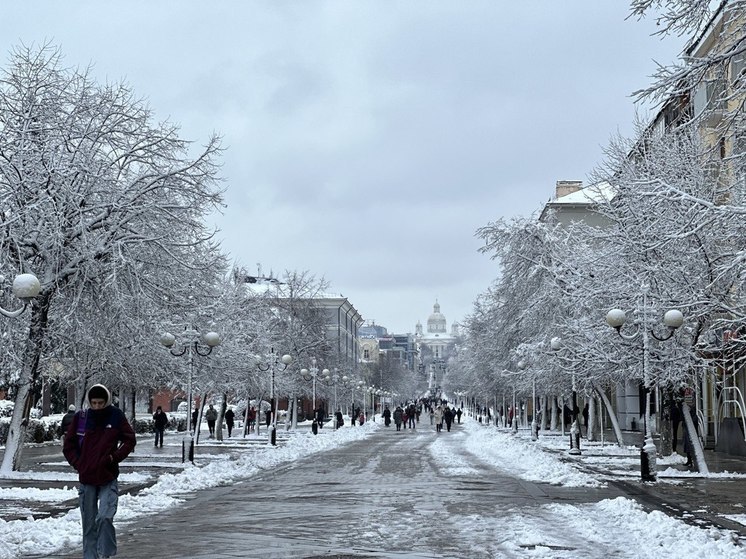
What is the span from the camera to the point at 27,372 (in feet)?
74.6

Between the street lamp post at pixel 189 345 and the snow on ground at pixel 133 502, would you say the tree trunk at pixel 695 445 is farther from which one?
the street lamp post at pixel 189 345

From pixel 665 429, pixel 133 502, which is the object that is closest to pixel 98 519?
pixel 133 502

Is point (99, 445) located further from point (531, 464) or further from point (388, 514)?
point (531, 464)

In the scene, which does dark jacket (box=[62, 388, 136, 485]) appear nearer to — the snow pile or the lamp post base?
the snow pile

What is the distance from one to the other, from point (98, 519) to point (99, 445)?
72cm

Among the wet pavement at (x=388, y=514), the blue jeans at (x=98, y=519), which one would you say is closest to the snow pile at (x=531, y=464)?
the wet pavement at (x=388, y=514)

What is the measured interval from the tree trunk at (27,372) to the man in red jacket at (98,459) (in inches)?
501

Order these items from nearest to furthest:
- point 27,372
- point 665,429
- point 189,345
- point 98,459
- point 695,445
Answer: point 98,459
point 27,372
point 695,445
point 189,345
point 665,429

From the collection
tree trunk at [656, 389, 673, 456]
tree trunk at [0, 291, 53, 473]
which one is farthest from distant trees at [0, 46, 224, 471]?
tree trunk at [656, 389, 673, 456]

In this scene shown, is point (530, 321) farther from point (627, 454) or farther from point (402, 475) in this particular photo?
point (402, 475)

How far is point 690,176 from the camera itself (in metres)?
26.3

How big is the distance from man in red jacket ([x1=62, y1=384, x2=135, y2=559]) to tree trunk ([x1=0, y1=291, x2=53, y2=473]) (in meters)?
12.7

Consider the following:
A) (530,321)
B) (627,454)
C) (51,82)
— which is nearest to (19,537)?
(51,82)

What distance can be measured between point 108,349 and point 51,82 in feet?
20.1
